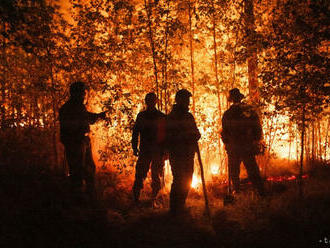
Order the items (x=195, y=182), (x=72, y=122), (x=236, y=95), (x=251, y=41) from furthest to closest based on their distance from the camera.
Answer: (x=195, y=182) → (x=236, y=95) → (x=251, y=41) → (x=72, y=122)

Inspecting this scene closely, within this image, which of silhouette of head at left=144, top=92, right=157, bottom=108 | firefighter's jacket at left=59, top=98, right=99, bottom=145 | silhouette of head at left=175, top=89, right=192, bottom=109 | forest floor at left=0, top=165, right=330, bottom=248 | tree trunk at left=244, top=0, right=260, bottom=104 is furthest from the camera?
silhouette of head at left=144, top=92, right=157, bottom=108

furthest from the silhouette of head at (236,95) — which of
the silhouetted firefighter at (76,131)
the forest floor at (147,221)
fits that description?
the silhouetted firefighter at (76,131)

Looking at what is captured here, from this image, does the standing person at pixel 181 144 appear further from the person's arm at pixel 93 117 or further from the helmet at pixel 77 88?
the helmet at pixel 77 88

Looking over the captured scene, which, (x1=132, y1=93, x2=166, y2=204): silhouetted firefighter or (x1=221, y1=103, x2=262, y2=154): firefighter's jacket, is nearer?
(x1=132, y1=93, x2=166, y2=204): silhouetted firefighter

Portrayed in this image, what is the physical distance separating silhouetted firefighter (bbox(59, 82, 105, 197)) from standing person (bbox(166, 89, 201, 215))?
A: 1202mm

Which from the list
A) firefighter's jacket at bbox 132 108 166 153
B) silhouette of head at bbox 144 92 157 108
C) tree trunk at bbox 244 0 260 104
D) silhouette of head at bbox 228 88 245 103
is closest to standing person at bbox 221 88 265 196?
silhouette of head at bbox 228 88 245 103

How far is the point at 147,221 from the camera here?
346cm

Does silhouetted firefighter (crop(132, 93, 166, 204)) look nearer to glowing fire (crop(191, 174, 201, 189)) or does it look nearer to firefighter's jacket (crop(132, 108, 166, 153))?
firefighter's jacket (crop(132, 108, 166, 153))

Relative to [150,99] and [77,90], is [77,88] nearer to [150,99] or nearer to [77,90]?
[77,90]

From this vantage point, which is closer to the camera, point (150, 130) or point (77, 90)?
point (77, 90)

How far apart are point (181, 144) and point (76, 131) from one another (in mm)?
1649

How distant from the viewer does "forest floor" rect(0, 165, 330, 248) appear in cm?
290

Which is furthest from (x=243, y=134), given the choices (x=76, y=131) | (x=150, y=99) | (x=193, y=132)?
(x=76, y=131)

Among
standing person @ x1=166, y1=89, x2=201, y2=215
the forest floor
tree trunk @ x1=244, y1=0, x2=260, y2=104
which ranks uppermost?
tree trunk @ x1=244, y1=0, x2=260, y2=104
